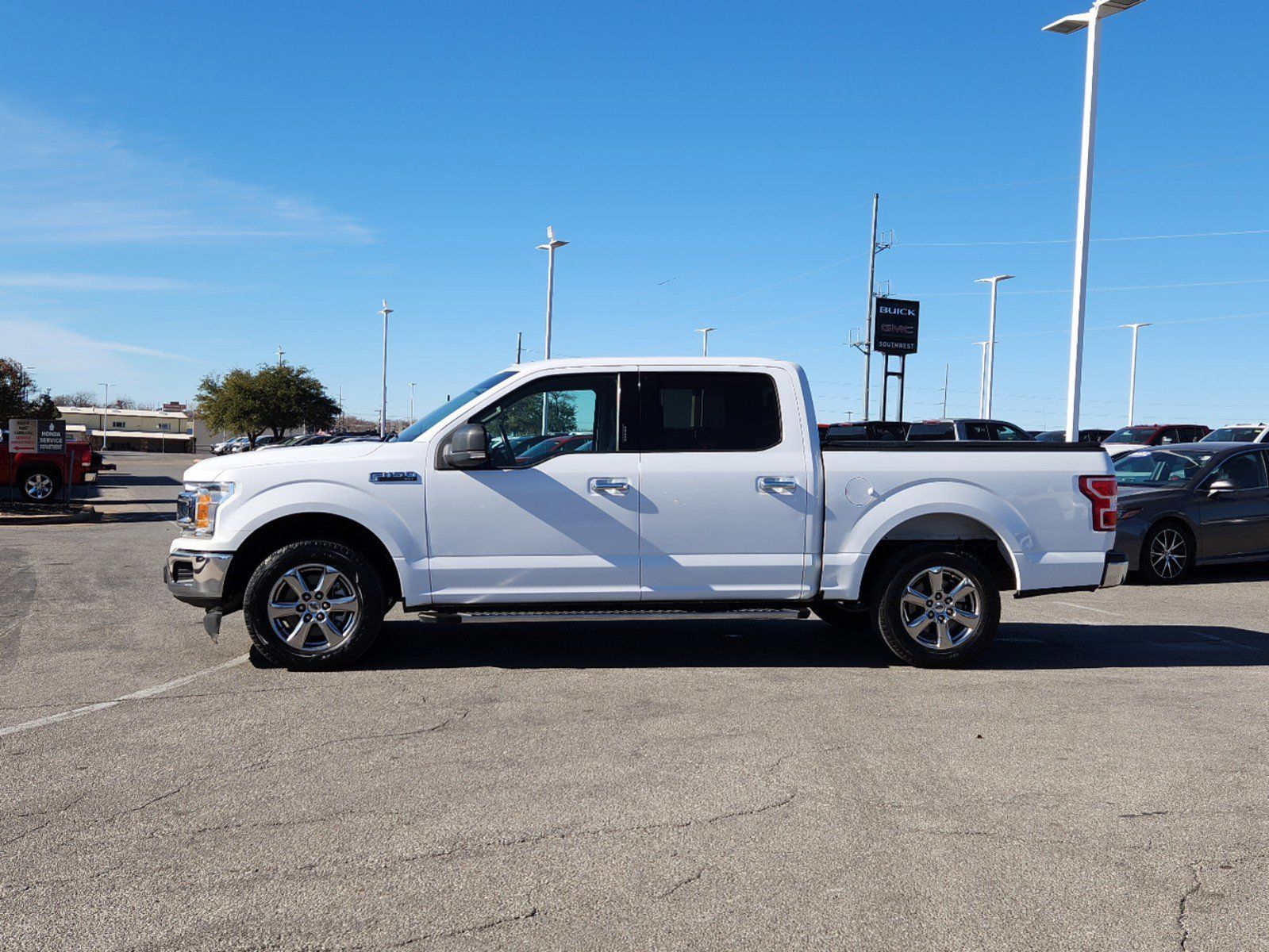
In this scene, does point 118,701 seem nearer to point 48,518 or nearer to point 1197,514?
point 1197,514

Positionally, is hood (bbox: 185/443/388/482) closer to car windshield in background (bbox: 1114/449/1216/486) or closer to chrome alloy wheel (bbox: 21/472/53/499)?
car windshield in background (bbox: 1114/449/1216/486)

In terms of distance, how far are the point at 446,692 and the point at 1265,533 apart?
1042 centimetres

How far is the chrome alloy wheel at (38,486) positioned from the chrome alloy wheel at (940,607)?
21.3 meters

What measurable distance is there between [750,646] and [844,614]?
0.81 meters

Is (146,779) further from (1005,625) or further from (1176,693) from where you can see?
(1005,625)

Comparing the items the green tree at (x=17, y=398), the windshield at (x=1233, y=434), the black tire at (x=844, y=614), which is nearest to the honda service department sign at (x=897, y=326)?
the windshield at (x=1233, y=434)

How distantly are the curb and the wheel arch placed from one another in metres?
14.0

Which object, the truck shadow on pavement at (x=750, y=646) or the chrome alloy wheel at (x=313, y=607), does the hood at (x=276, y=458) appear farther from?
the truck shadow on pavement at (x=750, y=646)

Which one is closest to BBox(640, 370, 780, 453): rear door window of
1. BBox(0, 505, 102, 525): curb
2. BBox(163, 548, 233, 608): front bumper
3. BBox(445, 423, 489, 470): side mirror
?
BBox(445, 423, 489, 470): side mirror

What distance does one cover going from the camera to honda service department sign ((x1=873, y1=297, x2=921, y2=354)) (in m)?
56.3

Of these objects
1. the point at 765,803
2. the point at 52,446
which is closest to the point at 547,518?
the point at 765,803

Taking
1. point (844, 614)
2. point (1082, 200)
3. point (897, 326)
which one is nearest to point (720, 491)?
point (844, 614)

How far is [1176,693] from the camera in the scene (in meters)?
6.63

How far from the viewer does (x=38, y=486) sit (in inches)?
901
